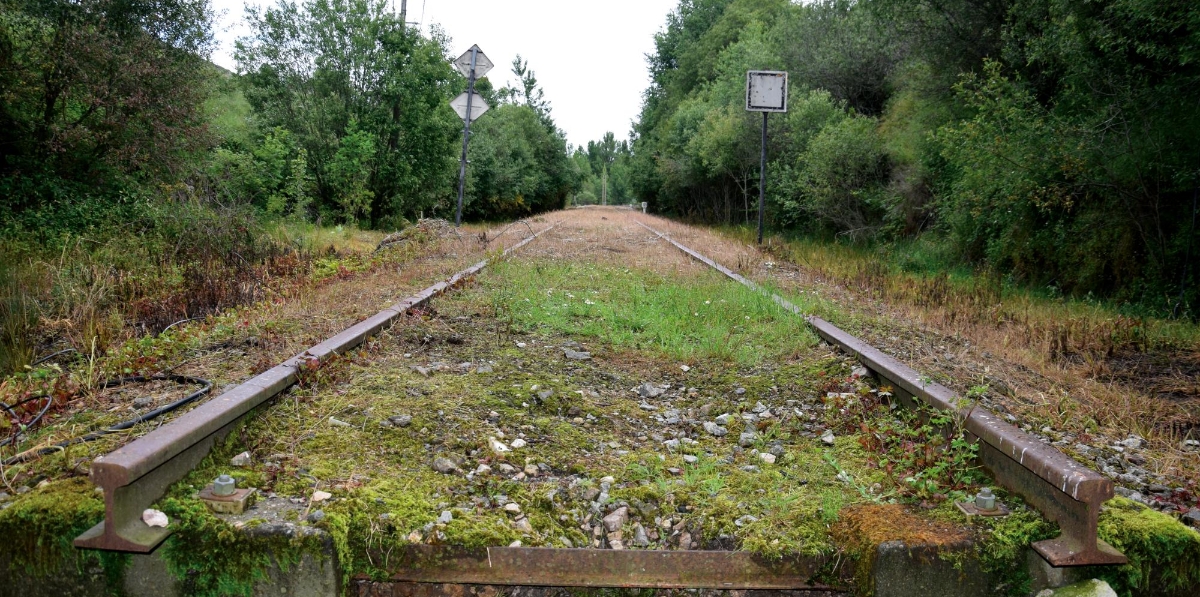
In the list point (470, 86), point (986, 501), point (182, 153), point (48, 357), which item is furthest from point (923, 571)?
point (470, 86)

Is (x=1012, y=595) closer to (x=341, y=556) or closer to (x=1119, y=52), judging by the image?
(x=341, y=556)

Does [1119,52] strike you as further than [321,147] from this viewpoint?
No

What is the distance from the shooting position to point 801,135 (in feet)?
65.7

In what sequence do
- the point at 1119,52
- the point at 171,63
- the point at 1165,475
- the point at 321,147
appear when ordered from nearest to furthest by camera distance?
the point at 1165,475, the point at 1119,52, the point at 171,63, the point at 321,147

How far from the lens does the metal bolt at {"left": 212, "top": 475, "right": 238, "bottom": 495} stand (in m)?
2.41

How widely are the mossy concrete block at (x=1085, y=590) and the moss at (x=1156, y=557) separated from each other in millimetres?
90

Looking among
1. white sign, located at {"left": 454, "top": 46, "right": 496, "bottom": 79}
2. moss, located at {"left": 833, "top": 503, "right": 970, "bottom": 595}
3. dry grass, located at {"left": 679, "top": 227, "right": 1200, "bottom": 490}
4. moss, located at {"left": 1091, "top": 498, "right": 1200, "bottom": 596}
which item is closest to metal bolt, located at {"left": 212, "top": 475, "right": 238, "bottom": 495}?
moss, located at {"left": 833, "top": 503, "right": 970, "bottom": 595}

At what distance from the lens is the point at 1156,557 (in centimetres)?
224

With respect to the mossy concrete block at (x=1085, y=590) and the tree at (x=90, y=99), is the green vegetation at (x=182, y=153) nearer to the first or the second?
the tree at (x=90, y=99)

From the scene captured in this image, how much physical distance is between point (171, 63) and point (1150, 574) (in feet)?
46.4

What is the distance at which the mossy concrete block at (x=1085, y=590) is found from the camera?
6.98 ft

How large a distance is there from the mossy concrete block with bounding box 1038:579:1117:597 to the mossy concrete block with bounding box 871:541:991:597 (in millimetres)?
209

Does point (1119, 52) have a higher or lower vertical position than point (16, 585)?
higher

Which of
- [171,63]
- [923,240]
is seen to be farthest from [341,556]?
[923,240]
